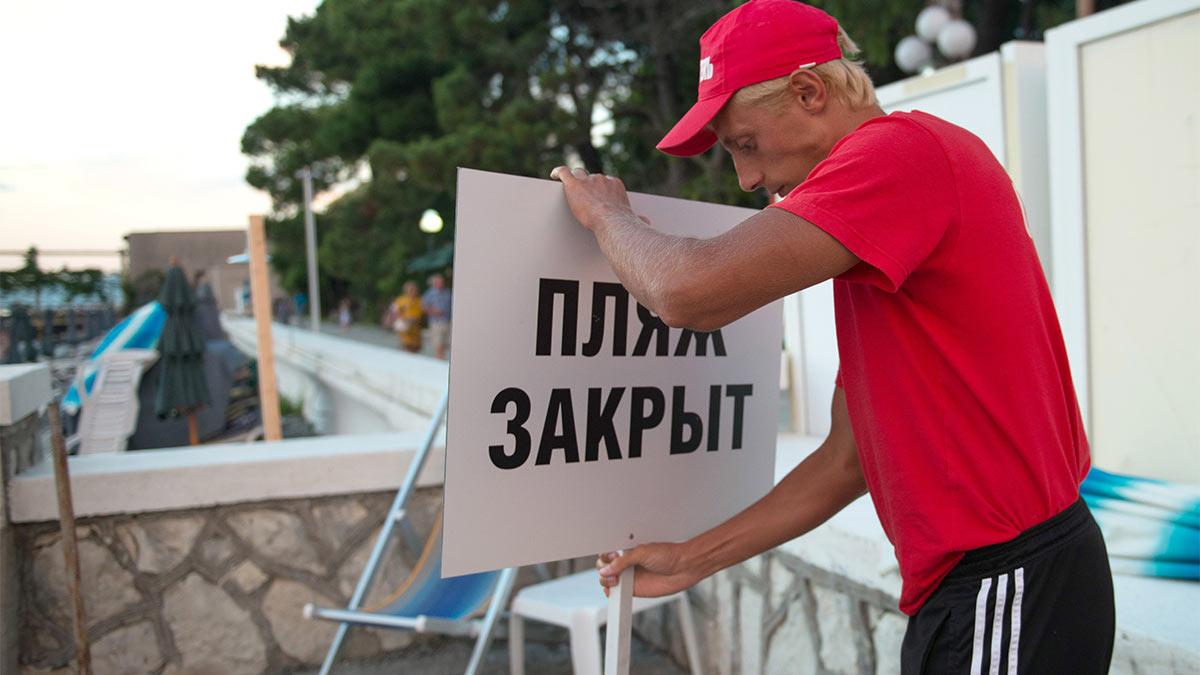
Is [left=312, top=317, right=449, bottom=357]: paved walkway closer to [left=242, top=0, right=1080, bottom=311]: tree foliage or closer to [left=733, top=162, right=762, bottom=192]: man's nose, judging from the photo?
[left=242, top=0, right=1080, bottom=311]: tree foliage

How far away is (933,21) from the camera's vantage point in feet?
27.3

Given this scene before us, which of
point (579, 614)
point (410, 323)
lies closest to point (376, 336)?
point (410, 323)

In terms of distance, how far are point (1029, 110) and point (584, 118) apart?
Answer: 12279 mm

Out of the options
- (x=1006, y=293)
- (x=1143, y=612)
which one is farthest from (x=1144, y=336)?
(x=1006, y=293)

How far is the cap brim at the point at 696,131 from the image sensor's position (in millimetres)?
1349

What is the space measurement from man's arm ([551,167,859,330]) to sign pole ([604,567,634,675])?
2.07ft

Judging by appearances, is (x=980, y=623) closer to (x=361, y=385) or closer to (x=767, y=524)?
(x=767, y=524)

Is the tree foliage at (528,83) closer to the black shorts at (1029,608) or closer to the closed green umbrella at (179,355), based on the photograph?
the closed green umbrella at (179,355)

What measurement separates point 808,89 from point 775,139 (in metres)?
0.08

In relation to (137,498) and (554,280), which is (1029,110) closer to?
(554,280)

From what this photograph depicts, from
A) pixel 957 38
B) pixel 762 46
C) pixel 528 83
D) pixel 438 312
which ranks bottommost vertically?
pixel 438 312

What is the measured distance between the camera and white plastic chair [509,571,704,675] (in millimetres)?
3074

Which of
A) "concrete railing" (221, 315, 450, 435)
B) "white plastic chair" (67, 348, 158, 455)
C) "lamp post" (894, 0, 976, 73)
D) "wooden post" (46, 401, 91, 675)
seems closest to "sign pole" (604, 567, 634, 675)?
"wooden post" (46, 401, 91, 675)

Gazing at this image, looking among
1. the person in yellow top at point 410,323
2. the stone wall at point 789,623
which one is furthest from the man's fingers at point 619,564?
the person in yellow top at point 410,323
